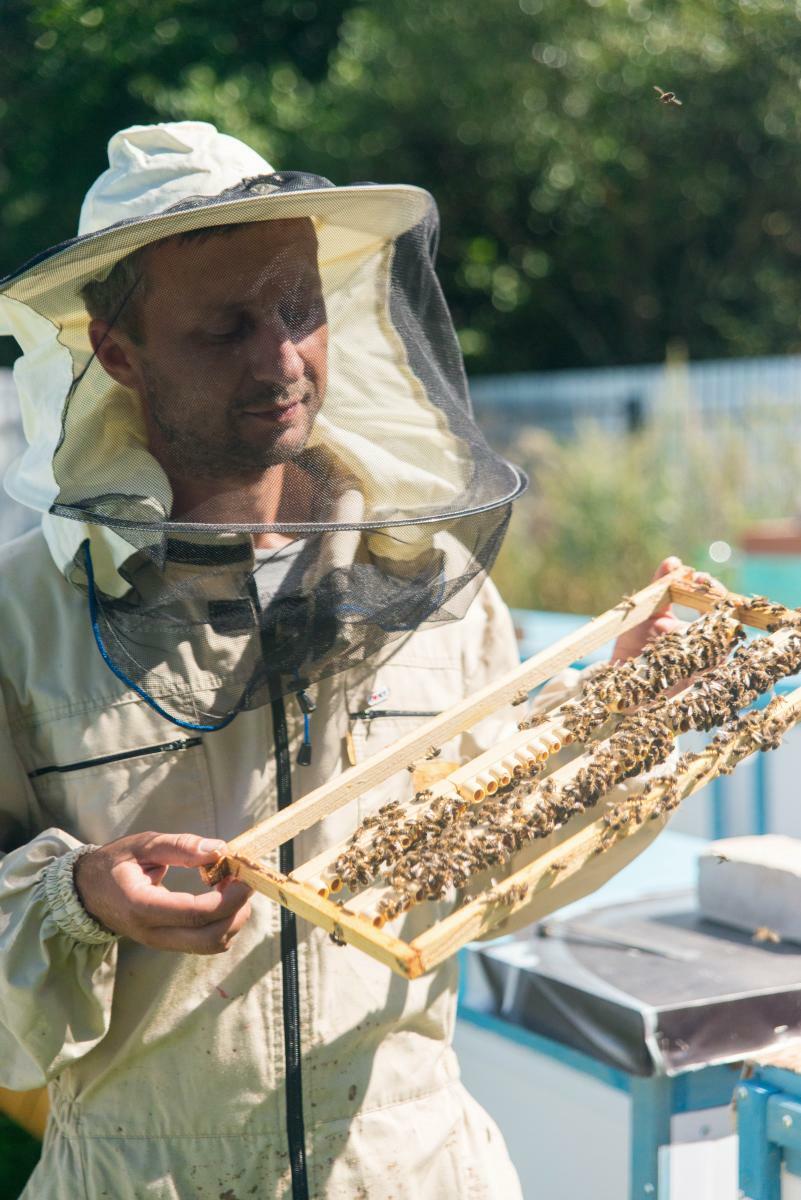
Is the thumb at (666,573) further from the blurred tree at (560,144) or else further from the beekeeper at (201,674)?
the blurred tree at (560,144)

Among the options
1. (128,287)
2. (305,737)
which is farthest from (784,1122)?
(128,287)

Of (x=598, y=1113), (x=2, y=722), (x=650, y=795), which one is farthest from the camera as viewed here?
(x=598, y=1113)

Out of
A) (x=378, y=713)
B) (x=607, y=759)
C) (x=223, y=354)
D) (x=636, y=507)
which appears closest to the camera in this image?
(x=607, y=759)

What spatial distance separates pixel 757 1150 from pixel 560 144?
605 inches

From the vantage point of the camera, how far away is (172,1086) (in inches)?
61.5

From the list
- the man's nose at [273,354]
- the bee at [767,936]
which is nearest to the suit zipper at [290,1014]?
the man's nose at [273,354]

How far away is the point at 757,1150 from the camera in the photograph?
1.62 meters

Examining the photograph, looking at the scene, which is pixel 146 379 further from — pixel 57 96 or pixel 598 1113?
pixel 57 96

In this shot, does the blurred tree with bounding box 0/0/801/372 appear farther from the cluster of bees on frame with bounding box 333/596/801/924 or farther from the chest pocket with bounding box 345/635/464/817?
the cluster of bees on frame with bounding box 333/596/801/924

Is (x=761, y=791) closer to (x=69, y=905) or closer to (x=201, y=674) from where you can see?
(x=201, y=674)

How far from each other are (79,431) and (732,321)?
53.2 ft

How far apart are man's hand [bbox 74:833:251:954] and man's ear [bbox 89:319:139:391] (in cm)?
59

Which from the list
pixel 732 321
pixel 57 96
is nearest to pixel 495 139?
pixel 732 321

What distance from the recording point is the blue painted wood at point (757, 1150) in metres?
1.61
